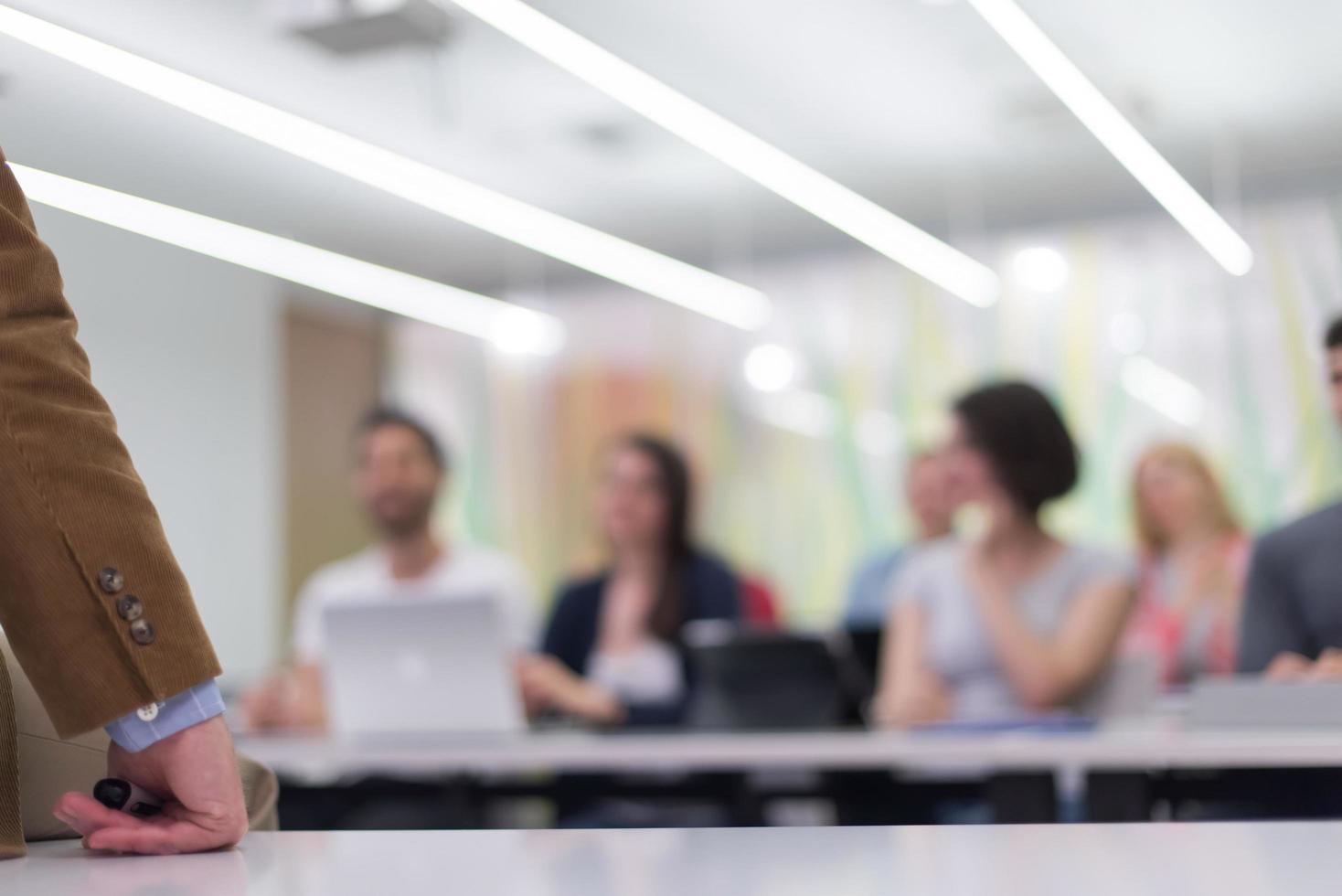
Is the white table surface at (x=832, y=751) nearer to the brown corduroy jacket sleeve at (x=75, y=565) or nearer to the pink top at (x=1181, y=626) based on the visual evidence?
the brown corduroy jacket sleeve at (x=75, y=565)

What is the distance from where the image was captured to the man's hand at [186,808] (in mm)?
910

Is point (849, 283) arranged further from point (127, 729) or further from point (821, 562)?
point (127, 729)

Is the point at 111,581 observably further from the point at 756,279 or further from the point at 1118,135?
the point at 756,279

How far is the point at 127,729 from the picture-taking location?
0.91 m

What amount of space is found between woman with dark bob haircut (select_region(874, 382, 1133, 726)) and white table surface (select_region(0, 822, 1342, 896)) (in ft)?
6.33

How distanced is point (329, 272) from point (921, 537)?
10.3 ft

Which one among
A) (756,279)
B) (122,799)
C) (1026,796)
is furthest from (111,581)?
(756,279)

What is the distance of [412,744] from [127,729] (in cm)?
214

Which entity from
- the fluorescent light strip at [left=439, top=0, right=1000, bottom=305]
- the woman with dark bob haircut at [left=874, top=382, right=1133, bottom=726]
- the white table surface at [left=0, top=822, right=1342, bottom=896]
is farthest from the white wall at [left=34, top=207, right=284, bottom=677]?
the white table surface at [left=0, top=822, right=1342, bottom=896]

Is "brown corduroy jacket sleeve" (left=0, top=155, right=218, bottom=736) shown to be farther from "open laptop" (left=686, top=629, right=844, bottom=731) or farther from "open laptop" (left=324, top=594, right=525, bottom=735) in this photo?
"open laptop" (left=686, top=629, right=844, bottom=731)

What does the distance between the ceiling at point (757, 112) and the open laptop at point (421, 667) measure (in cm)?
117

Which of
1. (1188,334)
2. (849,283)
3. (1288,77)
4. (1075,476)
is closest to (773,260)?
(849,283)

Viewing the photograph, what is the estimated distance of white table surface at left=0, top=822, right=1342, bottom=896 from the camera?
70cm

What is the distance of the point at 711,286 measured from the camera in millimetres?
7234
